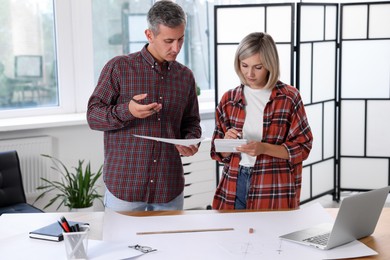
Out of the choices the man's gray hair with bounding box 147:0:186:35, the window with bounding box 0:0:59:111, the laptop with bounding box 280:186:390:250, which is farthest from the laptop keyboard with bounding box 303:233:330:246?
the window with bounding box 0:0:59:111

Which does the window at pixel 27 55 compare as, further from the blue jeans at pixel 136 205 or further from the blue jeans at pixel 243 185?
the blue jeans at pixel 243 185

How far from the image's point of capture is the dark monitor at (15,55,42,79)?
4.62m

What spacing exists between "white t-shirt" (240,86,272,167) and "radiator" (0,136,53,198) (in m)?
2.14

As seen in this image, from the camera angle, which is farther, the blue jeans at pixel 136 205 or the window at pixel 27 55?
the window at pixel 27 55

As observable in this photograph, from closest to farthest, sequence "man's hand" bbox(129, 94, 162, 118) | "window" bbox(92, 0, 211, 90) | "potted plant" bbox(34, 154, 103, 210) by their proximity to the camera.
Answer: "man's hand" bbox(129, 94, 162, 118) < "potted plant" bbox(34, 154, 103, 210) < "window" bbox(92, 0, 211, 90)

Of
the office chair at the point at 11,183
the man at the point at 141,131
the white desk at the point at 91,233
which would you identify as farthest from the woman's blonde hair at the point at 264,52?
the office chair at the point at 11,183

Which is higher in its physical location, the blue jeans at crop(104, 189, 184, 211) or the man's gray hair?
the man's gray hair

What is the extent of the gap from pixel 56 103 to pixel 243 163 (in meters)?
2.52

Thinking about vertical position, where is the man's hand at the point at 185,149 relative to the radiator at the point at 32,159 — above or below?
above

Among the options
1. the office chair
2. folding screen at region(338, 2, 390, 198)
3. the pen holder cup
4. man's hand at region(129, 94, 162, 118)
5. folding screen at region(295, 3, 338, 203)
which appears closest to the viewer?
the pen holder cup

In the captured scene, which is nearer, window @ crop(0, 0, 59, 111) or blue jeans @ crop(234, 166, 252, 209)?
blue jeans @ crop(234, 166, 252, 209)

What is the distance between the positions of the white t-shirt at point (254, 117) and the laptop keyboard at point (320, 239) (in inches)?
22.0

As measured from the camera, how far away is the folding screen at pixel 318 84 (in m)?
4.81

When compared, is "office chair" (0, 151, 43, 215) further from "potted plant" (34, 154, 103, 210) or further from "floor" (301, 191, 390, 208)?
"floor" (301, 191, 390, 208)
